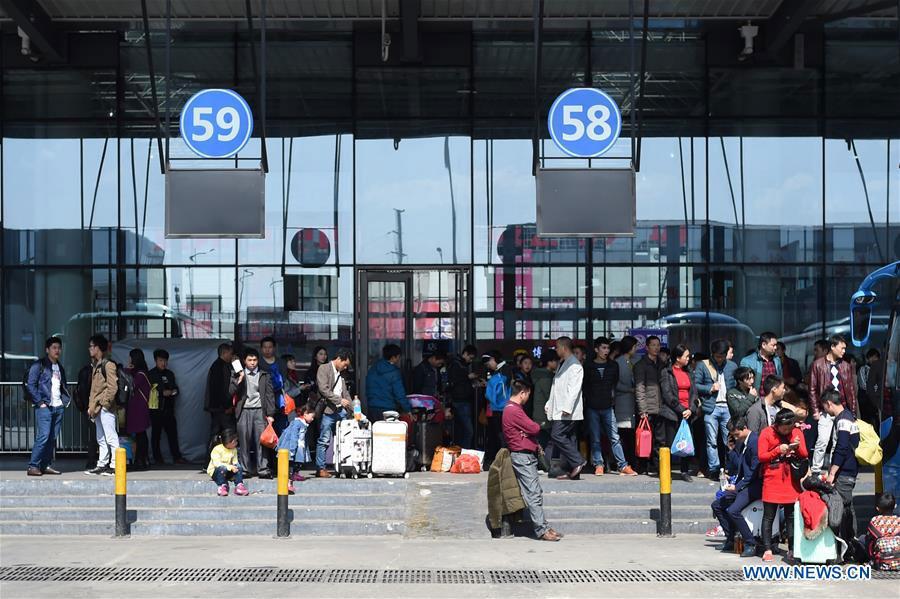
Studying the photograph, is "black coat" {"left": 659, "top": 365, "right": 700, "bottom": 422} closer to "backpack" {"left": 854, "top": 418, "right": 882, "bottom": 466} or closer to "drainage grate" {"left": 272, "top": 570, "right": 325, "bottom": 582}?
"backpack" {"left": 854, "top": 418, "right": 882, "bottom": 466}

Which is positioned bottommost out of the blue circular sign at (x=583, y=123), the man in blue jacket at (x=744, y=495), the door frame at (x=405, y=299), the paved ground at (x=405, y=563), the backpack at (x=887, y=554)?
the paved ground at (x=405, y=563)

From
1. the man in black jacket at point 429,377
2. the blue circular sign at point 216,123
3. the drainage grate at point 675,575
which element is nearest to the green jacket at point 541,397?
the man in black jacket at point 429,377

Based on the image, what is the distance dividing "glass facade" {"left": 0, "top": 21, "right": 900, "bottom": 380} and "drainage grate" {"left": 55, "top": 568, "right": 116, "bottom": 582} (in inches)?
332

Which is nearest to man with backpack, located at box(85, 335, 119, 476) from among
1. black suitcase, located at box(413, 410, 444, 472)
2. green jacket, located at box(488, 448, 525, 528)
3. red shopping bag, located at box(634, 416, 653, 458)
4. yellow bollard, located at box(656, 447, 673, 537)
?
black suitcase, located at box(413, 410, 444, 472)

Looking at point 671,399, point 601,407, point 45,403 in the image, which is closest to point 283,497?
point 45,403

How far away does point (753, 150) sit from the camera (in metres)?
20.5

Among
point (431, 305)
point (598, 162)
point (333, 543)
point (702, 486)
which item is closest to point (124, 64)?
point (431, 305)

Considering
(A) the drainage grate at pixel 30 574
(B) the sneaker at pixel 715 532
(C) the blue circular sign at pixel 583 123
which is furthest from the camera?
(C) the blue circular sign at pixel 583 123

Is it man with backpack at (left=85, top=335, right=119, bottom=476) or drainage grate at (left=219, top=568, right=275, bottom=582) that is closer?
drainage grate at (left=219, top=568, right=275, bottom=582)

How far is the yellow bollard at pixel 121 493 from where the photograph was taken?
13300 millimetres

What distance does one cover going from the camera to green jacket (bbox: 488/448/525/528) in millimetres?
13391

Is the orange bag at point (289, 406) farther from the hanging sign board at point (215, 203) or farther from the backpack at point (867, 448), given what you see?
the backpack at point (867, 448)

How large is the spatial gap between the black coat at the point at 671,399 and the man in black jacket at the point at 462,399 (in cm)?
307

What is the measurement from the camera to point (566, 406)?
50.5 feet
